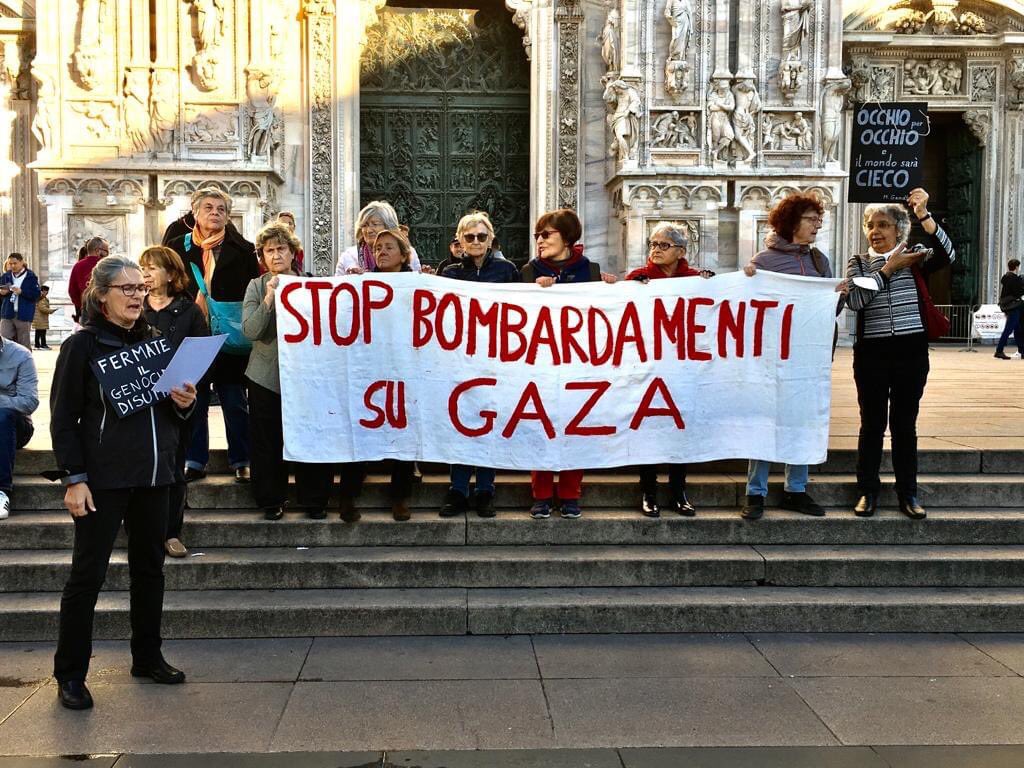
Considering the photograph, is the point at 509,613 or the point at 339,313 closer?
the point at 509,613

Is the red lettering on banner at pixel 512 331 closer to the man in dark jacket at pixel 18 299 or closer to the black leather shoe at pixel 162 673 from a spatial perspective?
the black leather shoe at pixel 162 673

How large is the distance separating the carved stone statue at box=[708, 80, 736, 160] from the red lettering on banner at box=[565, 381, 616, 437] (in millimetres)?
10857

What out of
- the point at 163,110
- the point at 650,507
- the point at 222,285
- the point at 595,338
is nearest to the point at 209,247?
the point at 222,285

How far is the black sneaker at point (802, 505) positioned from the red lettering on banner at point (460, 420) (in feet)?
6.73

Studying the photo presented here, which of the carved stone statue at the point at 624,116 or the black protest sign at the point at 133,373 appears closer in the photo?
the black protest sign at the point at 133,373

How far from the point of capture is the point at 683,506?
21.6ft

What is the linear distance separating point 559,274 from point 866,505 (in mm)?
2565

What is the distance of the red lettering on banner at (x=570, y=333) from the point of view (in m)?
6.75

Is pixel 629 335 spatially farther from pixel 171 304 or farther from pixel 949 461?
pixel 171 304

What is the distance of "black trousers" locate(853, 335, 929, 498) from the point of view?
6500mm

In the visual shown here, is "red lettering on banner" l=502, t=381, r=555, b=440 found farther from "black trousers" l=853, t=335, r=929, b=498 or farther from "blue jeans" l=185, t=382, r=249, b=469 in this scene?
"black trousers" l=853, t=335, r=929, b=498

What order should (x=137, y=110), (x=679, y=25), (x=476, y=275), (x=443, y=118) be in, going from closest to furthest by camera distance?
(x=476, y=275) → (x=137, y=110) → (x=679, y=25) → (x=443, y=118)

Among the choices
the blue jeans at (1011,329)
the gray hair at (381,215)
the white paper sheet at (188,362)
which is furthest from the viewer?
the blue jeans at (1011,329)

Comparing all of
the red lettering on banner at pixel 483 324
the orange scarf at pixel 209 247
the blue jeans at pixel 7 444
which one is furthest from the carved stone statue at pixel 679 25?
the blue jeans at pixel 7 444
